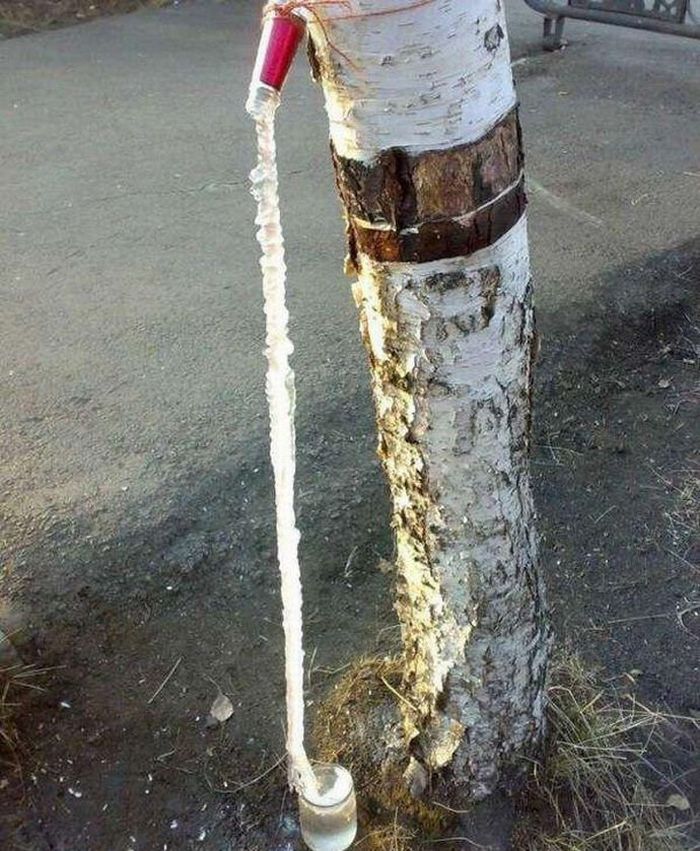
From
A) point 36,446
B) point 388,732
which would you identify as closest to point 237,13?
point 36,446

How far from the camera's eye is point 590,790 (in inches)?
79.5

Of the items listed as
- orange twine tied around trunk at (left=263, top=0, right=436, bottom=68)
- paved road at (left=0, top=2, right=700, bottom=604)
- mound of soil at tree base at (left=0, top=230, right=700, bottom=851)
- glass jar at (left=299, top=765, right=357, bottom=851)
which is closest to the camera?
Result: orange twine tied around trunk at (left=263, top=0, right=436, bottom=68)

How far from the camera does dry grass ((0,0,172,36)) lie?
7062mm

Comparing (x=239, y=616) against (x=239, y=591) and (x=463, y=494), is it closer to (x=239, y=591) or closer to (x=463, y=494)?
(x=239, y=591)

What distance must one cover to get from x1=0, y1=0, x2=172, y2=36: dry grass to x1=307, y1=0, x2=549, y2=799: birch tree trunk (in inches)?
262

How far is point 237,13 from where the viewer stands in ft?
24.2

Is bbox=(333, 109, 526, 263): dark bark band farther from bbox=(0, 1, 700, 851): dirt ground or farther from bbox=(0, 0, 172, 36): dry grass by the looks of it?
bbox=(0, 0, 172, 36): dry grass

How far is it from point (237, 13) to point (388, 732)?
6670 millimetres

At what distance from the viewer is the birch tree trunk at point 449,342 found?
1.19m

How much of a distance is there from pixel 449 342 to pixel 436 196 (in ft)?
0.77

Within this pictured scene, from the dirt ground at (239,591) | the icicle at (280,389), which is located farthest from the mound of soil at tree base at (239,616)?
the icicle at (280,389)

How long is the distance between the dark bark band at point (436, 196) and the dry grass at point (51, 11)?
666 cm

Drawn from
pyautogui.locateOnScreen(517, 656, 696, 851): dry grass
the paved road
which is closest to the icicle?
pyautogui.locateOnScreen(517, 656, 696, 851): dry grass

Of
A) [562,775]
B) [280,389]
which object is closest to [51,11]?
[280,389]
